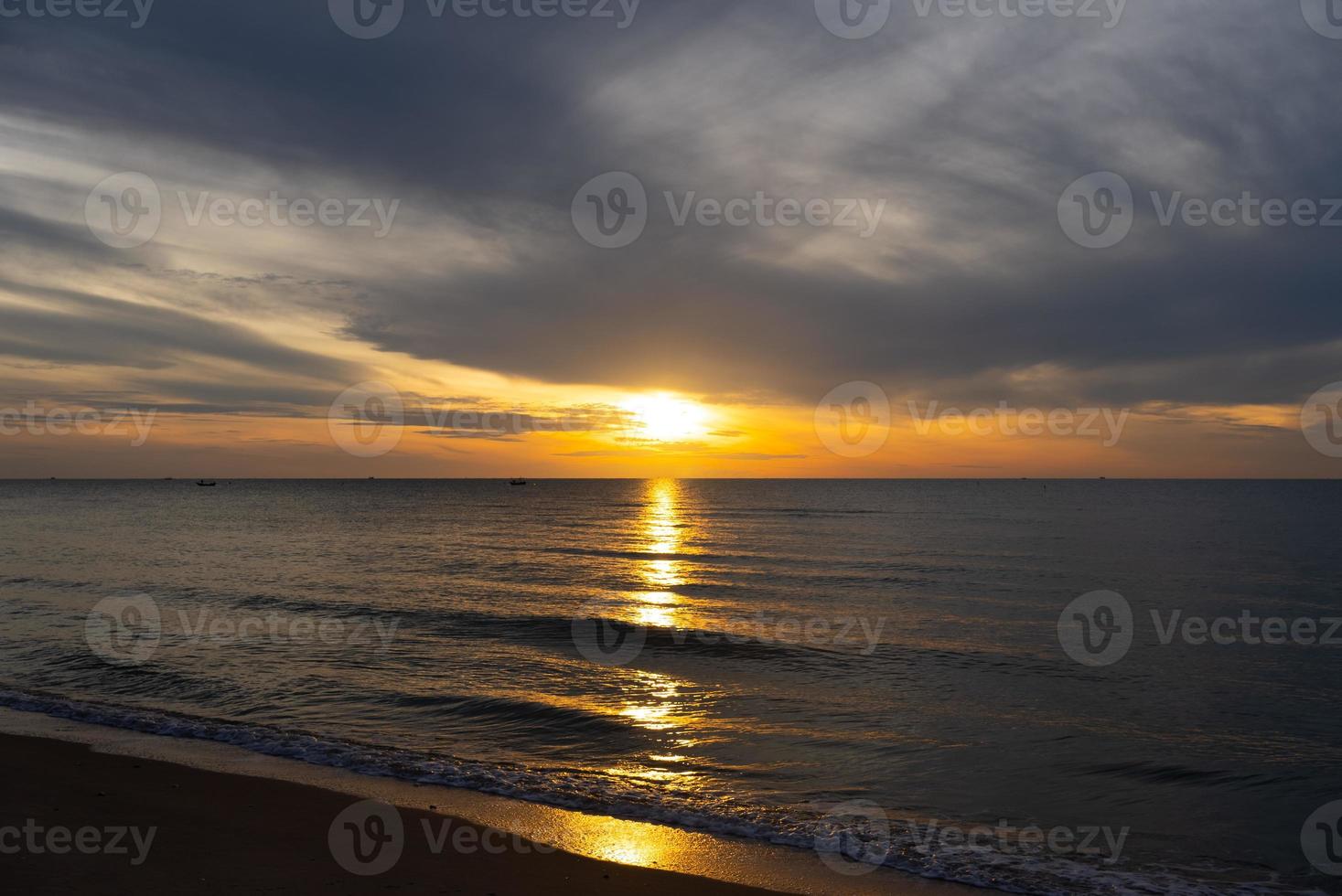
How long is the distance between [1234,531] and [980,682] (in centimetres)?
6702

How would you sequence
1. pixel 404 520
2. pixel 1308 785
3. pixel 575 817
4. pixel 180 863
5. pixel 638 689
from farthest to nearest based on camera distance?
pixel 404 520, pixel 638 689, pixel 1308 785, pixel 575 817, pixel 180 863

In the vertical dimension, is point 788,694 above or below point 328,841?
above

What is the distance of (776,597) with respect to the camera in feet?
114

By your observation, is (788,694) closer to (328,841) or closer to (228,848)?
(328,841)

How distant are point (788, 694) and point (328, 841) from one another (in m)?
11.4

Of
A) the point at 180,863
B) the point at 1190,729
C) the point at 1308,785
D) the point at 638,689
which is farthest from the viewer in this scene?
the point at 638,689

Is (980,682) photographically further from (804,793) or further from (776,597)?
(776,597)

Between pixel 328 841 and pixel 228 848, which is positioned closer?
pixel 228 848

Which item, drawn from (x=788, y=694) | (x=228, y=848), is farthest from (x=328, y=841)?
(x=788, y=694)

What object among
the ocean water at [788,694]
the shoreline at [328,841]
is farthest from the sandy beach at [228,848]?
the ocean water at [788,694]

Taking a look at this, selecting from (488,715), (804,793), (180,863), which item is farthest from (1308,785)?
(180,863)

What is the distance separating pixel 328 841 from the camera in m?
9.80

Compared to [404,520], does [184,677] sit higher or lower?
lower

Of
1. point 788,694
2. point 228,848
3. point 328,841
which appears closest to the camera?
point 228,848
